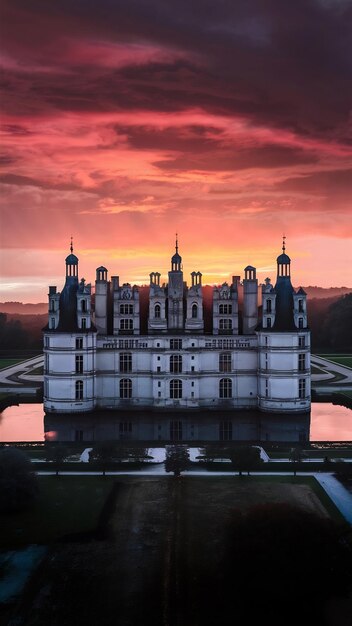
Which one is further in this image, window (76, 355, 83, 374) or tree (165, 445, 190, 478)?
window (76, 355, 83, 374)

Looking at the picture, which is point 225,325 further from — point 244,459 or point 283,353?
point 244,459

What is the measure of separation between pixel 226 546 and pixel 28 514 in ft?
35.8

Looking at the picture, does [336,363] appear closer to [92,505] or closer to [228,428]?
[228,428]

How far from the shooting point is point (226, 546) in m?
29.7

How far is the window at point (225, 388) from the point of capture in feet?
215

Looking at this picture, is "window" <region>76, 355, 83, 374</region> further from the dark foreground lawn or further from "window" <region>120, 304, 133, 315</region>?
the dark foreground lawn

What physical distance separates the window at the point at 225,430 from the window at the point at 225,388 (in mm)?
5817

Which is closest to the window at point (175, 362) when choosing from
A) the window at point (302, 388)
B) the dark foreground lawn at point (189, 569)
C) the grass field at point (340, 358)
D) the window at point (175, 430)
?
the window at point (175, 430)

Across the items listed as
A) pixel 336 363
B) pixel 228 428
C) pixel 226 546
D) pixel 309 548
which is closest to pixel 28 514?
pixel 226 546

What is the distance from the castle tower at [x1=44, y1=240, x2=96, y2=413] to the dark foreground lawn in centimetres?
2899

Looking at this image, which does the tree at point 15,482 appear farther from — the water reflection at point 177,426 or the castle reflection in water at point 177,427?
the castle reflection in water at point 177,427

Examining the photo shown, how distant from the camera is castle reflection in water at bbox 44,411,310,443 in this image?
175 ft

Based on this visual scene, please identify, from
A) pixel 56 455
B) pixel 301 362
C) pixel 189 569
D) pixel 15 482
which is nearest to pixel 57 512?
pixel 15 482

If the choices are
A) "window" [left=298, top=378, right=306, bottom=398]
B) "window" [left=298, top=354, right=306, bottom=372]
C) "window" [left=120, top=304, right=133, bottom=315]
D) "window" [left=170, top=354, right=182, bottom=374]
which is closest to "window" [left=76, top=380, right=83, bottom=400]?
"window" [left=120, top=304, right=133, bottom=315]
